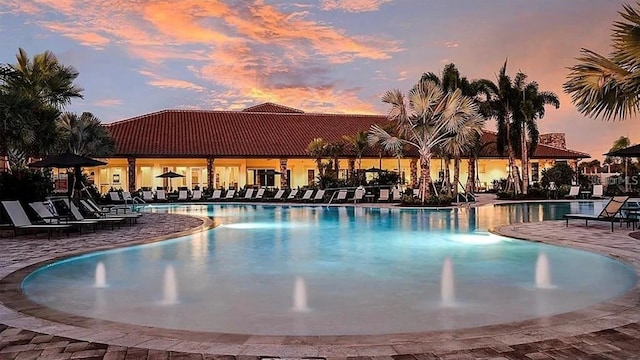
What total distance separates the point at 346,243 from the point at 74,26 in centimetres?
1734

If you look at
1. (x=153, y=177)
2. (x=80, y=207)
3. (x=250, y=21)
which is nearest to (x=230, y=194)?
(x=153, y=177)

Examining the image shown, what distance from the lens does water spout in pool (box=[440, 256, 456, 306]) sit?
6.01 m

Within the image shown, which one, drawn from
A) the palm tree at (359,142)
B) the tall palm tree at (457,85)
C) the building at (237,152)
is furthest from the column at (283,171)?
the tall palm tree at (457,85)

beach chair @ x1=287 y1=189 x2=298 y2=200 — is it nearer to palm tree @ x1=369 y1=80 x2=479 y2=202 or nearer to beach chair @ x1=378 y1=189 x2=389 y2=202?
beach chair @ x1=378 y1=189 x2=389 y2=202

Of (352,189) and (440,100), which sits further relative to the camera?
(352,189)

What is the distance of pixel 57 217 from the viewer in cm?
1254

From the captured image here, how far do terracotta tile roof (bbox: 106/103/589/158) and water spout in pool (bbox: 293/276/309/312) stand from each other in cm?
2588

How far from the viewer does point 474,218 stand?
1697cm

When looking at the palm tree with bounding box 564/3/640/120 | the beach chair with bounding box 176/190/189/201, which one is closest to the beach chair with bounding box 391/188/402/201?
the beach chair with bounding box 176/190/189/201

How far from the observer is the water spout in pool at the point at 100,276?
7117mm

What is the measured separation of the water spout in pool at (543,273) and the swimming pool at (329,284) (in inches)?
1.0

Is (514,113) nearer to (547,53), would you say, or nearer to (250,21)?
(547,53)

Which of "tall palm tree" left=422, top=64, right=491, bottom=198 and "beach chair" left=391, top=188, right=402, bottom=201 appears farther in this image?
"tall palm tree" left=422, top=64, right=491, bottom=198

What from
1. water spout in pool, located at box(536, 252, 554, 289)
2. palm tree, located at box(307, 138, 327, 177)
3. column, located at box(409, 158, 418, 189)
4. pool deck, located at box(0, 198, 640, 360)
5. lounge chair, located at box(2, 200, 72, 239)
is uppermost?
palm tree, located at box(307, 138, 327, 177)
